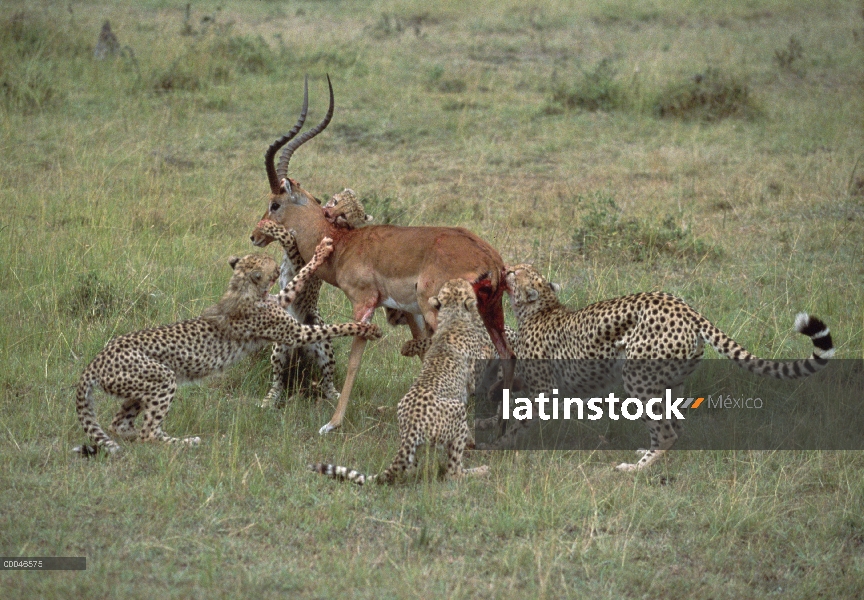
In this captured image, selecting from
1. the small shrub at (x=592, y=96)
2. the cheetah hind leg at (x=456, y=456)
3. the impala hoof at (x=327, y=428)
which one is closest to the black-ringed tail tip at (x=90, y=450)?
the impala hoof at (x=327, y=428)

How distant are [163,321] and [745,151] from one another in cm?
735

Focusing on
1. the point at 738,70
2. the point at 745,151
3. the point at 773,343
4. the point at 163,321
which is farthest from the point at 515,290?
the point at 738,70

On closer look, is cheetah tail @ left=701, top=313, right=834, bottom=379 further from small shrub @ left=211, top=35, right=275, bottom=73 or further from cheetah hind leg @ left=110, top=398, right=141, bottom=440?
small shrub @ left=211, top=35, right=275, bottom=73

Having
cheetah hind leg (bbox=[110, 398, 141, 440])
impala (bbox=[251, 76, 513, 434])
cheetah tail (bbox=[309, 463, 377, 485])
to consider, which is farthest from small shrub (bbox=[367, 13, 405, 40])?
cheetah tail (bbox=[309, 463, 377, 485])

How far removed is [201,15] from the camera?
18250mm

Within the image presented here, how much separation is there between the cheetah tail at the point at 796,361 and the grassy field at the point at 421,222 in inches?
25.4

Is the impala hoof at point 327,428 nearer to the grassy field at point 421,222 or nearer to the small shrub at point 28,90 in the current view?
the grassy field at point 421,222

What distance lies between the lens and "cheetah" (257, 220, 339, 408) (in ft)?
24.1

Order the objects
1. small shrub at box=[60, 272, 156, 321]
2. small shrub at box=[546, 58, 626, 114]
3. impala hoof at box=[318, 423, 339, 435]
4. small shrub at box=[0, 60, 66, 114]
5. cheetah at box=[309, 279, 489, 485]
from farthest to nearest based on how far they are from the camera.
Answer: small shrub at box=[546, 58, 626, 114] < small shrub at box=[0, 60, 66, 114] < small shrub at box=[60, 272, 156, 321] < impala hoof at box=[318, 423, 339, 435] < cheetah at box=[309, 279, 489, 485]

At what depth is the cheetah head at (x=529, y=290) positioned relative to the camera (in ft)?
22.9

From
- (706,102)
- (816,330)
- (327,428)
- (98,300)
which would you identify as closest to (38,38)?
(98,300)

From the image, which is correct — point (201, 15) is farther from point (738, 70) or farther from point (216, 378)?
point (216, 378)

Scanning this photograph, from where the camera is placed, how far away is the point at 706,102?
1400cm

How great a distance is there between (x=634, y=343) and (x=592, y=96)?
8.45 meters
